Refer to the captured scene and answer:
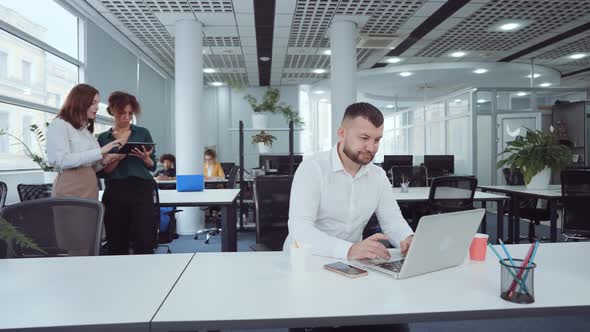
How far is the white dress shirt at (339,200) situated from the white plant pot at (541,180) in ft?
11.1

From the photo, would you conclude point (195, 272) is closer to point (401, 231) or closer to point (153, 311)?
point (153, 311)

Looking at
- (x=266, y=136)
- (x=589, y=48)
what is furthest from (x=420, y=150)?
(x=266, y=136)

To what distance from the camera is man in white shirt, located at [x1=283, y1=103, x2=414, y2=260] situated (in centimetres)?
183

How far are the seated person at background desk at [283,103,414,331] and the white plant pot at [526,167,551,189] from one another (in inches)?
133

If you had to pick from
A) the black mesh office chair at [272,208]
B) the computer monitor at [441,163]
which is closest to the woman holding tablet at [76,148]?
the black mesh office chair at [272,208]

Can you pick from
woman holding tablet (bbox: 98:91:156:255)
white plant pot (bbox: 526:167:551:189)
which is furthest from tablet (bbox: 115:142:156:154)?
white plant pot (bbox: 526:167:551:189)

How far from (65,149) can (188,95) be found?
366cm

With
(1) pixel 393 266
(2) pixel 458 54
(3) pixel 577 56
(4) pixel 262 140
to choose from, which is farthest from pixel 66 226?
(3) pixel 577 56

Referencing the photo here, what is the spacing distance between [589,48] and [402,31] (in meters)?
4.36

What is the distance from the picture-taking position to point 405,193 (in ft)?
14.3

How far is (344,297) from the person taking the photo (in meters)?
1.11

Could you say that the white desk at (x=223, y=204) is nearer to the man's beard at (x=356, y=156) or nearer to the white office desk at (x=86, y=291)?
the man's beard at (x=356, y=156)

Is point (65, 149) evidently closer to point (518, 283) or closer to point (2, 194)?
point (2, 194)

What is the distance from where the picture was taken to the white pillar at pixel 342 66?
20.5 feet
